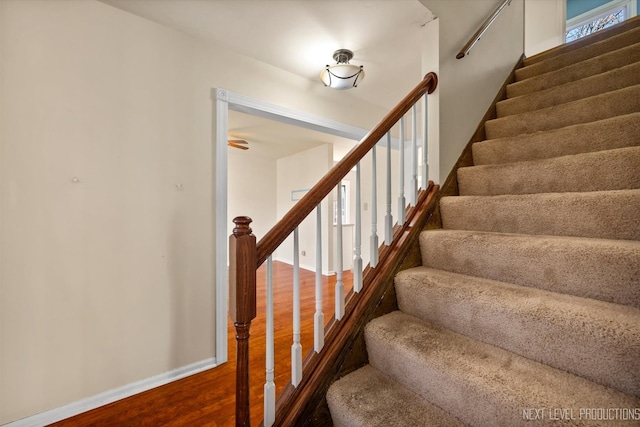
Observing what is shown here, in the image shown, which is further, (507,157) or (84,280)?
(507,157)

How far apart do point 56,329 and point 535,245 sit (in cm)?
242

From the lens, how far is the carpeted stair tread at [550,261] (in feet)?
2.78

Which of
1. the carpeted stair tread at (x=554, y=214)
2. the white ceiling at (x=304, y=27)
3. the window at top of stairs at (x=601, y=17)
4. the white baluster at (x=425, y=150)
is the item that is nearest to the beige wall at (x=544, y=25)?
the window at top of stairs at (x=601, y=17)

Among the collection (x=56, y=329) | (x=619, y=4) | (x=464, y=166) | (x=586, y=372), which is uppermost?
(x=619, y=4)

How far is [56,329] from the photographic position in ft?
4.68

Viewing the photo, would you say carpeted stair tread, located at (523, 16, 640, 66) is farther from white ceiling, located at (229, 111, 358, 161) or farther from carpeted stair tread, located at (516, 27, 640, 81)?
white ceiling, located at (229, 111, 358, 161)

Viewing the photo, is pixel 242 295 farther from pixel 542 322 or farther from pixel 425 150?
pixel 425 150

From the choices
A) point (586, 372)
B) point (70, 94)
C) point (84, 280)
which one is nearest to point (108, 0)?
point (70, 94)

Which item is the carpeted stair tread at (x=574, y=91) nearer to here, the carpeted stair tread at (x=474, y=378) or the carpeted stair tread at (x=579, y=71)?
the carpeted stair tread at (x=579, y=71)

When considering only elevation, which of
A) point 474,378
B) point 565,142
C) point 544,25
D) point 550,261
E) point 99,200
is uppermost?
point 544,25

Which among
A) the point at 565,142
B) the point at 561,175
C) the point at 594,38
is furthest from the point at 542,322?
the point at 594,38

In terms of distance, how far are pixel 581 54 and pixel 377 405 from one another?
2873 mm

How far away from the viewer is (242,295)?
2.87 ft

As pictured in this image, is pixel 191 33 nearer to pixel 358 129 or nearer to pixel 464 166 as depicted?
pixel 358 129
